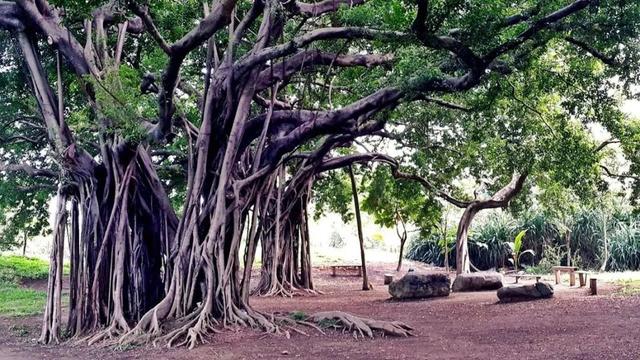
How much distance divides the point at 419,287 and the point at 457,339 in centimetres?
502

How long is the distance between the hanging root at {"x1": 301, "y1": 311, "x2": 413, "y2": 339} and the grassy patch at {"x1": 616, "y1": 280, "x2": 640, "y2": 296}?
204 inches

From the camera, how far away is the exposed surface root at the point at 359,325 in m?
7.77

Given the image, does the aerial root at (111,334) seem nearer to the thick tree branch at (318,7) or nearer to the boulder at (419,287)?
the thick tree branch at (318,7)

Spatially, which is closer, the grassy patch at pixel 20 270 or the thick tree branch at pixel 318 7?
the thick tree branch at pixel 318 7

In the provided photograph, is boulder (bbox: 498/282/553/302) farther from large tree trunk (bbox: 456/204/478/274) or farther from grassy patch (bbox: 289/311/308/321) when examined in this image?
large tree trunk (bbox: 456/204/478/274)

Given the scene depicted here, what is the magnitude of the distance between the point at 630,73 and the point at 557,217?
12.4 metres

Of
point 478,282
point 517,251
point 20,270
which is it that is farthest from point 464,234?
point 20,270

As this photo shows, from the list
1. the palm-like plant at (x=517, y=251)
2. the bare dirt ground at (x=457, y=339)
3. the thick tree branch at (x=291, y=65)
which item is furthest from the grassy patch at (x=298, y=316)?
the palm-like plant at (x=517, y=251)

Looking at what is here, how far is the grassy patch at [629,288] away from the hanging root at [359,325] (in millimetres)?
5194

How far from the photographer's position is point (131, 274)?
28.2 ft

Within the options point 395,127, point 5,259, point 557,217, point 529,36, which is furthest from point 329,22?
point 5,259

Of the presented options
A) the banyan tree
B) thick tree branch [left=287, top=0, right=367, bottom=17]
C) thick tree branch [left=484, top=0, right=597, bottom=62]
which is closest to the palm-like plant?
the banyan tree

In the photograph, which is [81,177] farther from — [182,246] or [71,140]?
[182,246]

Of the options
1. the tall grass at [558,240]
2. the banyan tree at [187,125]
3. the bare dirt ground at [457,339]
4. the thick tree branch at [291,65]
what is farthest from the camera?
the tall grass at [558,240]
